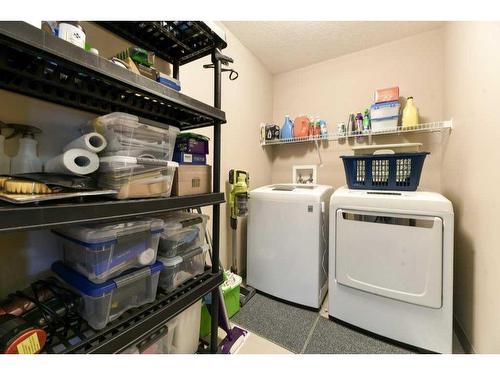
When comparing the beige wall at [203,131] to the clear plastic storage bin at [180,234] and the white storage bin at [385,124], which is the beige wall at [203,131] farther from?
the white storage bin at [385,124]

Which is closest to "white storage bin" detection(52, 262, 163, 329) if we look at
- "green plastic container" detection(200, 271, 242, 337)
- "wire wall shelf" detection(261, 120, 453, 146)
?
"green plastic container" detection(200, 271, 242, 337)

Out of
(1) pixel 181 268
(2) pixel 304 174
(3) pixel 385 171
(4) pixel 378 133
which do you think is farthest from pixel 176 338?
(4) pixel 378 133

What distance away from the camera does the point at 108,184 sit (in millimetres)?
676

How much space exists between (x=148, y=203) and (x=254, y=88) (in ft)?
6.09

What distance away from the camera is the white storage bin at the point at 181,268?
851 mm

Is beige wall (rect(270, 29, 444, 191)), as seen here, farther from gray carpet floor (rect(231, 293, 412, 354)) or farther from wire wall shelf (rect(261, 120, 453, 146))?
gray carpet floor (rect(231, 293, 412, 354))

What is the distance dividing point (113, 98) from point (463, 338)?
2.25 m

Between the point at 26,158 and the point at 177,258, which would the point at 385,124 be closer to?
Answer: the point at 177,258

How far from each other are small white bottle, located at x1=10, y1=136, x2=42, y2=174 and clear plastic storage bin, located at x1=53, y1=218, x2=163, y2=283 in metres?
0.24

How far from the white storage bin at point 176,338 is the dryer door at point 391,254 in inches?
37.5

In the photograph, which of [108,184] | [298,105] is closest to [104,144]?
[108,184]

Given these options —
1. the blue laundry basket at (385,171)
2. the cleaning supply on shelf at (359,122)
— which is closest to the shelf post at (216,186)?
the blue laundry basket at (385,171)

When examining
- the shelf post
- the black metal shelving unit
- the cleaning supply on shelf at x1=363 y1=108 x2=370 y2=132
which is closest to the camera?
the black metal shelving unit

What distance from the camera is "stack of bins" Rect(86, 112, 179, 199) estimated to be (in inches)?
26.4
